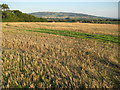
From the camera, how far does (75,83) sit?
3.54 meters

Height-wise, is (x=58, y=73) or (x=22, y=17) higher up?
(x=22, y=17)

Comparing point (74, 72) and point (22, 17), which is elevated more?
point (22, 17)

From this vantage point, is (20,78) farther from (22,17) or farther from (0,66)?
(22,17)

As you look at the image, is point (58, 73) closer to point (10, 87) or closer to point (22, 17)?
point (10, 87)

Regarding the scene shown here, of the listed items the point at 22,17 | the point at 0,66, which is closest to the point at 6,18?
the point at 22,17

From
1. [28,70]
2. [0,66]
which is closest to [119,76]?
[28,70]

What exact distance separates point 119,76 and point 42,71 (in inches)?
87.9

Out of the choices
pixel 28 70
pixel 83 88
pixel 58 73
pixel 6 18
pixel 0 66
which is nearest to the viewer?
pixel 83 88

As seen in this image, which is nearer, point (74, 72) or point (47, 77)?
point (47, 77)

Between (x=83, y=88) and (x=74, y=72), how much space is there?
0.90 m

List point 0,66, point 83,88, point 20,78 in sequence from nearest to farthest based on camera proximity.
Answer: point 83,88, point 20,78, point 0,66

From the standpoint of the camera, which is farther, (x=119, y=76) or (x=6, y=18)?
(x=6, y=18)

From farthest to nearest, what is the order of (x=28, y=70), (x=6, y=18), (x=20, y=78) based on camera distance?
1. (x=6, y=18)
2. (x=28, y=70)
3. (x=20, y=78)

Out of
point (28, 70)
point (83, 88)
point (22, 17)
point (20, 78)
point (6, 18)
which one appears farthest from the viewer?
point (22, 17)
